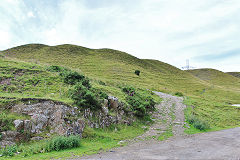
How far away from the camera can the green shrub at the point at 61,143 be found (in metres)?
8.75

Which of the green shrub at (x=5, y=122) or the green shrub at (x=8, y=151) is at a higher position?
the green shrub at (x=5, y=122)

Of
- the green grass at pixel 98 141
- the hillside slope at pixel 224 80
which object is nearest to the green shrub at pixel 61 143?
the green grass at pixel 98 141

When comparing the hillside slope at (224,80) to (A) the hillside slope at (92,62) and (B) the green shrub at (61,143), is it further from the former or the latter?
(B) the green shrub at (61,143)

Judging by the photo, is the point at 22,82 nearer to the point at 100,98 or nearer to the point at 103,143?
the point at 100,98

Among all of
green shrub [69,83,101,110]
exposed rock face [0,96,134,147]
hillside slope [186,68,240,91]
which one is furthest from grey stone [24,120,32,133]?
hillside slope [186,68,240,91]

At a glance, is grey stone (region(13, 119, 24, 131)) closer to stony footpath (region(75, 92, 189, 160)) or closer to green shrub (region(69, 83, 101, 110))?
green shrub (region(69, 83, 101, 110))

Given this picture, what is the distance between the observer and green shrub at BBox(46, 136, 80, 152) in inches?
345

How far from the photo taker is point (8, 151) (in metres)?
7.95

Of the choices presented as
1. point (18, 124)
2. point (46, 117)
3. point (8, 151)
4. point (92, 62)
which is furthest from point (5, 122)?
point (92, 62)

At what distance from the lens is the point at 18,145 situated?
872 cm

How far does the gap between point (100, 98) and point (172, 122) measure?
9.01 m

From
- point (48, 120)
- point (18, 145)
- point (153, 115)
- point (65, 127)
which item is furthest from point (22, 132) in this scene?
point (153, 115)

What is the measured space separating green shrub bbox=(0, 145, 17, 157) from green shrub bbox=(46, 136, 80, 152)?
1.62 m

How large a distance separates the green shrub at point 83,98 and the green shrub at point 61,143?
140 inches
